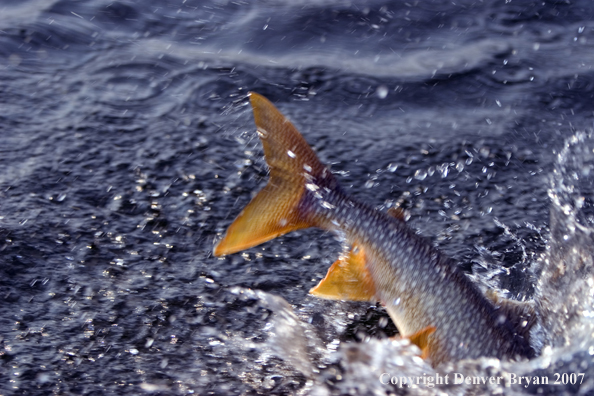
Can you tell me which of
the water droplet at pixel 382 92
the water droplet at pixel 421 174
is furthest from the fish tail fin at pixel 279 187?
the water droplet at pixel 382 92

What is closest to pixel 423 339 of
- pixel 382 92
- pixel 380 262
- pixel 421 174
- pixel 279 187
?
pixel 380 262

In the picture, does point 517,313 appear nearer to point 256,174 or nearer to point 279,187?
point 279,187

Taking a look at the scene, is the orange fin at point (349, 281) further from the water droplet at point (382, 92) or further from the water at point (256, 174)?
the water droplet at point (382, 92)

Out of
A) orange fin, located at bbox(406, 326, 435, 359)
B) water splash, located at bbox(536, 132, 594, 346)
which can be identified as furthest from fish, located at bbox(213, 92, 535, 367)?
water splash, located at bbox(536, 132, 594, 346)

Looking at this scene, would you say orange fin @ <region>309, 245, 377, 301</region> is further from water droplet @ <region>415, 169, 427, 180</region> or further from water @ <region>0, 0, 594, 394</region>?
water droplet @ <region>415, 169, 427, 180</region>

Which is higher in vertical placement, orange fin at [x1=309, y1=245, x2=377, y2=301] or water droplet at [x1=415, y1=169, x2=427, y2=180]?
orange fin at [x1=309, y1=245, x2=377, y2=301]

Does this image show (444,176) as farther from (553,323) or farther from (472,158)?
(553,323)
